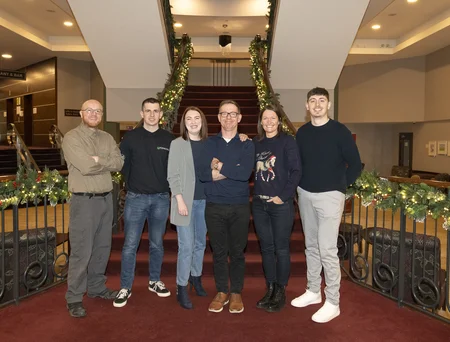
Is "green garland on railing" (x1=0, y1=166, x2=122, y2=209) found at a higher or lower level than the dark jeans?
higher

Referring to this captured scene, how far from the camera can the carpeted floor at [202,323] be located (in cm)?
317

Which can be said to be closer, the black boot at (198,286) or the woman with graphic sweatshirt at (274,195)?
the woman with graphic sweatshirt at (274,195)

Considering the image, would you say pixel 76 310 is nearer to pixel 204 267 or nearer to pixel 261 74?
pixel 204 267

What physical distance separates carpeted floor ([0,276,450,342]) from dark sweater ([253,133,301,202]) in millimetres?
1073

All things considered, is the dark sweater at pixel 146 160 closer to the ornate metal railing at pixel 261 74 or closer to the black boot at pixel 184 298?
the black boot at pixel 184 298

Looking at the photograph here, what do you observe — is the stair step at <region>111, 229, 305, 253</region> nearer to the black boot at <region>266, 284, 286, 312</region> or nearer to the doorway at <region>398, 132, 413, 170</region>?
the black boot at <region>266, 284, 286, 312</region>

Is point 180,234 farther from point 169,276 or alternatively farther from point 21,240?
point 21,240

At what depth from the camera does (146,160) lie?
373cm

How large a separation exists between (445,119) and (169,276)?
1221 centimetres

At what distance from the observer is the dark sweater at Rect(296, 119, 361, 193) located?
10.9 ft

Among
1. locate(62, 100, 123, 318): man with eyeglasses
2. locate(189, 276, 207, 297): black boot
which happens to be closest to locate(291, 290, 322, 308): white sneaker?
locate(189, 276, 207, 297): black boot

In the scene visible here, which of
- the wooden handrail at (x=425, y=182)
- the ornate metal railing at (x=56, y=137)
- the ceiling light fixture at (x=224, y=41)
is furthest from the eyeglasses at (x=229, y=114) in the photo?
the ornate metal railing at (x=56, y=137)

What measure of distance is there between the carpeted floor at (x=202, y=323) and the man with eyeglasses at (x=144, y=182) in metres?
0.33

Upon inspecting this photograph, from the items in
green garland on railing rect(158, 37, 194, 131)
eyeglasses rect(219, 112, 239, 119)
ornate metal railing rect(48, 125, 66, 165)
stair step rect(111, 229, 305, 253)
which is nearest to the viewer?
eyeglasses rect(219, 112, 239, 119)
